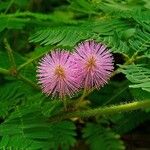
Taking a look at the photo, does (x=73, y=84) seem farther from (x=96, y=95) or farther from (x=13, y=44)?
(x=13, y=44)

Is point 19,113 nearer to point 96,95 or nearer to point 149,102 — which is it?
point 149,102

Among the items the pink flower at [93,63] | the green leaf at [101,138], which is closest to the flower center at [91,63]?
the pink flower at [93,63]

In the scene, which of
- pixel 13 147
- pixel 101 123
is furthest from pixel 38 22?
pixel 13 147

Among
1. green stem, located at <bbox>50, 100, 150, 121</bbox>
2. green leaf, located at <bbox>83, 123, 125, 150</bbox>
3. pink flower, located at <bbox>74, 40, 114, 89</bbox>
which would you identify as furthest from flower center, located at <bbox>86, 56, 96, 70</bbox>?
green leaf, located at <bbox>83, 123, 125, 150</bbox>

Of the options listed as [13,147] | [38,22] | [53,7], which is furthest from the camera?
[53,7]

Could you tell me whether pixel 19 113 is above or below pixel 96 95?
below

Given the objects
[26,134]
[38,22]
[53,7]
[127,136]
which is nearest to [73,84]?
[26,134]

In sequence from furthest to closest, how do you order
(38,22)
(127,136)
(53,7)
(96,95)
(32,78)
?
(53,7) < (127,136) < (96,95) < (38,22) < (32,78)

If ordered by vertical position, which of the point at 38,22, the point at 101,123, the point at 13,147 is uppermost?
the point at 38,22

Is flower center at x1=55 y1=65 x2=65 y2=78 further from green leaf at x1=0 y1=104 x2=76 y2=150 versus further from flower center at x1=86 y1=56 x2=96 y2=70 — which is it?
green leaf at x1=0 y1=104 x2=76 y2=150

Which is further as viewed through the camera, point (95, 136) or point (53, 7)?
point (53, 7)
